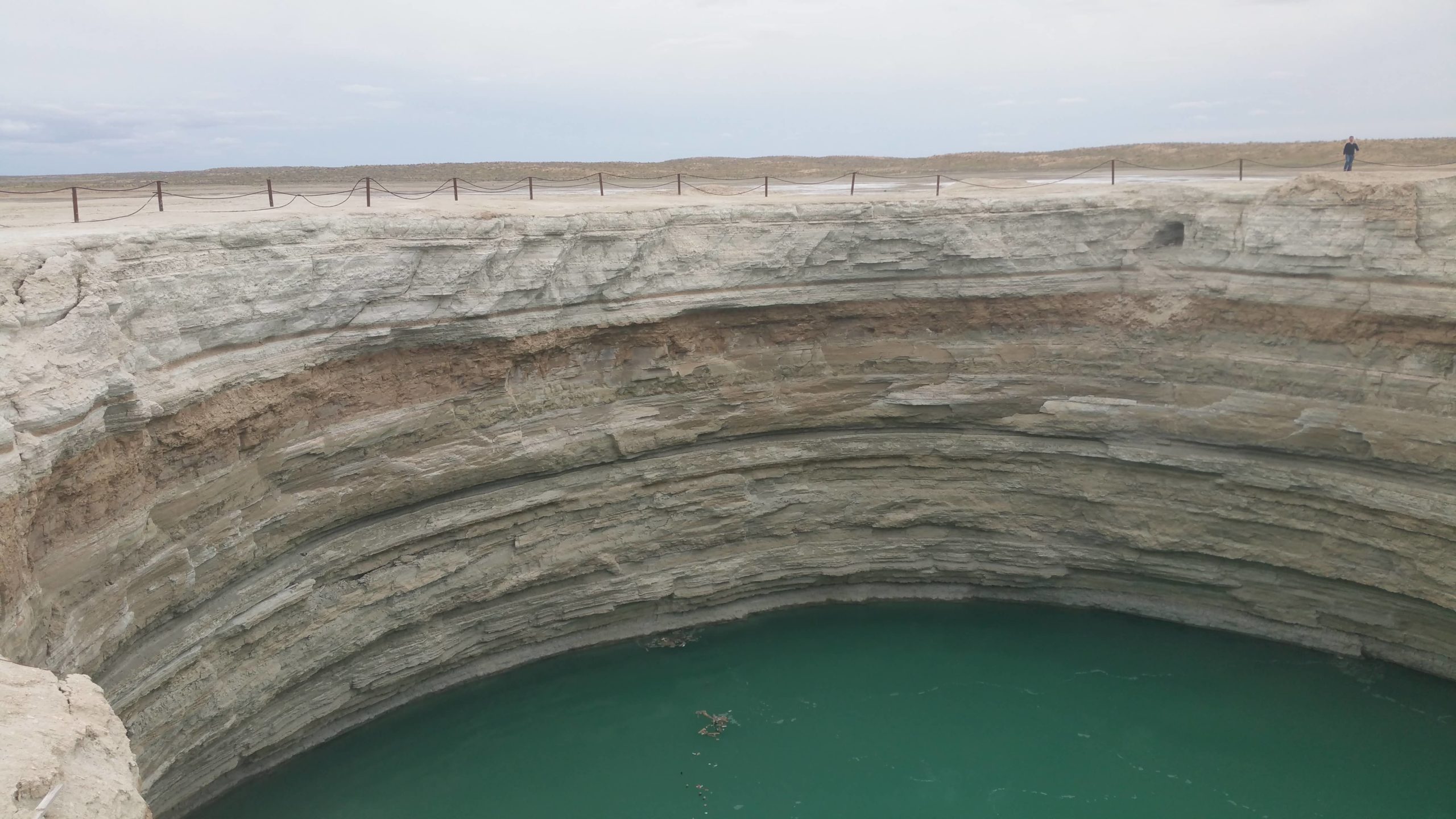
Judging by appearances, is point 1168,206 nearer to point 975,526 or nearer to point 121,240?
point 975,526

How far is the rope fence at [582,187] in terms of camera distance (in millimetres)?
13273

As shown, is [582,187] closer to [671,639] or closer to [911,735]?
[671,639]

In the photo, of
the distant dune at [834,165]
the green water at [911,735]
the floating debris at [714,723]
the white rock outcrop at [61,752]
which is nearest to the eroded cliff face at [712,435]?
the green water at [911,735]

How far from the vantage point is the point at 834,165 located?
25.3 m

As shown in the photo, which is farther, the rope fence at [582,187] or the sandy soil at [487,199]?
the rope fence at [582,187]

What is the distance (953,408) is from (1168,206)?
12.3ft

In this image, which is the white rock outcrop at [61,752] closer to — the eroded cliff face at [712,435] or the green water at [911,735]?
the eroded cliff face at [712,435]

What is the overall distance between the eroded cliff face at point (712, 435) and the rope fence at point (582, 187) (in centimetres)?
265

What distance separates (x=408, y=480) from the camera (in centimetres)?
1109

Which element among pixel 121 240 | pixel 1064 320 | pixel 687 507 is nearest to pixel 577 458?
pixel 687 507

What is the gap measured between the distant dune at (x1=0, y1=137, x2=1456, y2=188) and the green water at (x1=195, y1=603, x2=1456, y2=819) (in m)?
11.8

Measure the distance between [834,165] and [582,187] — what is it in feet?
27.9

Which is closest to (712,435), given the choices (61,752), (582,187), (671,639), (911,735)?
(671,639)

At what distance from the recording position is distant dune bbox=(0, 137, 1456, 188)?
2044 cm
